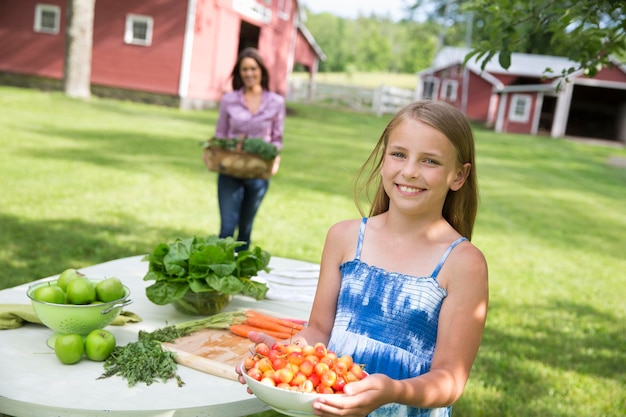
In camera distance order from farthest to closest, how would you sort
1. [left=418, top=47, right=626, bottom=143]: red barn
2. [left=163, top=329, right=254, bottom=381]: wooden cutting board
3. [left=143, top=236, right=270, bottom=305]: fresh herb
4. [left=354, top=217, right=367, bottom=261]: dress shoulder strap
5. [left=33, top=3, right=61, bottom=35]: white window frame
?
[left=418, top=47, right=626, bottom=143]: red barn
[left=33, top=3, right=61, bottom=35]: white window frame
[left=143, top=236, right=270, bottom=305]: fresh herb
[left=163, top=329, right=254, bottom=381]: wooden cutting board
[left=354, top=217, right=367, bottom=261]: dress shoulder strap

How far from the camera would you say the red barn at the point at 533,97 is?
3291 centimetres

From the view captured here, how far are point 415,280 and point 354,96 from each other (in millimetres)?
32868

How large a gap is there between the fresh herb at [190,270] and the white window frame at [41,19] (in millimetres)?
22557

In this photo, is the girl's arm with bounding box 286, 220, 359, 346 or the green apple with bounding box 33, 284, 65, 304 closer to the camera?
the girl's arm with bounding box 286, 220, 359, 346

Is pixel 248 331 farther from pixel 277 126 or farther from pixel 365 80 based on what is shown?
pixel 365 80

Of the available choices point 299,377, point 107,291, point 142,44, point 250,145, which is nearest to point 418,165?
point 299,377

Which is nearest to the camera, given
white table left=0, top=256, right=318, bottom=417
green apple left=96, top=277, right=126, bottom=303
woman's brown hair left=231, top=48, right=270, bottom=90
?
white table left=0, top=256, right=318, bottom=417

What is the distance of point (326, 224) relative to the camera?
28.9 ft

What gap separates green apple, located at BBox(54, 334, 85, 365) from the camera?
7.22ft

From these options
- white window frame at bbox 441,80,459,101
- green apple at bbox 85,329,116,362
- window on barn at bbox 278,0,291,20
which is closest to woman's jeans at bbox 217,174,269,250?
green apple at bbox 85,329,116,362

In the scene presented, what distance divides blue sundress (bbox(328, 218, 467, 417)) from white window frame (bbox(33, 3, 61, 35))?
23.5m

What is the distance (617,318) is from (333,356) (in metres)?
5.49

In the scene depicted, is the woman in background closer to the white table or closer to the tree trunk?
the white table

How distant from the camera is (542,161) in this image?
20.1m
